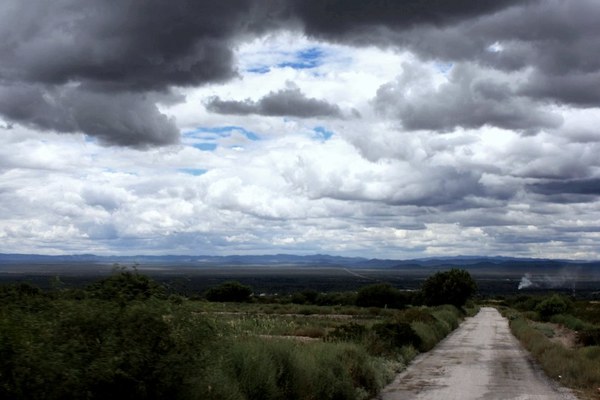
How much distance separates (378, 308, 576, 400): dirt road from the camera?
61.4 feet

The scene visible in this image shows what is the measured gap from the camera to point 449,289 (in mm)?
83625

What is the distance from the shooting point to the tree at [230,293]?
97625 millimetres

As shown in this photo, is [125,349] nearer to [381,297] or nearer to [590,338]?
[590,338]

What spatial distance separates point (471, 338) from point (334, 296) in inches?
2189

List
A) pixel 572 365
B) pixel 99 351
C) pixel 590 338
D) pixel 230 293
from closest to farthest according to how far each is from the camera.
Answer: pixel 99 351
pixel 572 365
pixel 590 338
pixel 230 293

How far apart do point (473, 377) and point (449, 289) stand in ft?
204

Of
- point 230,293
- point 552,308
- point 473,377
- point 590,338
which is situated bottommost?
point 552,308

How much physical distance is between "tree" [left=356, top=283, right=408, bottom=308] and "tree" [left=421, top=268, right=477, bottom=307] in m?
4.62

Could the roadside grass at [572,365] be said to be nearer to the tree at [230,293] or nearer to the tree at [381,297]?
the tree at [381,297]

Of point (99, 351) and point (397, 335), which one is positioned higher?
point (99, 351)

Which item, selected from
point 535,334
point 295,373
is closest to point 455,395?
point 295,373

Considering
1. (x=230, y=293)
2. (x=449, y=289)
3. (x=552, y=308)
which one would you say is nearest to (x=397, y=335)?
(x=552, y=308)

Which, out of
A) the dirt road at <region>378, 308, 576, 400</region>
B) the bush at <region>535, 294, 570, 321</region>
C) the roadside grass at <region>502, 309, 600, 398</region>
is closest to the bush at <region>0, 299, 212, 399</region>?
the dirt road at <region>378, 308, 576, 400</region>

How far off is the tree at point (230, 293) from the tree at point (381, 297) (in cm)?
1643
